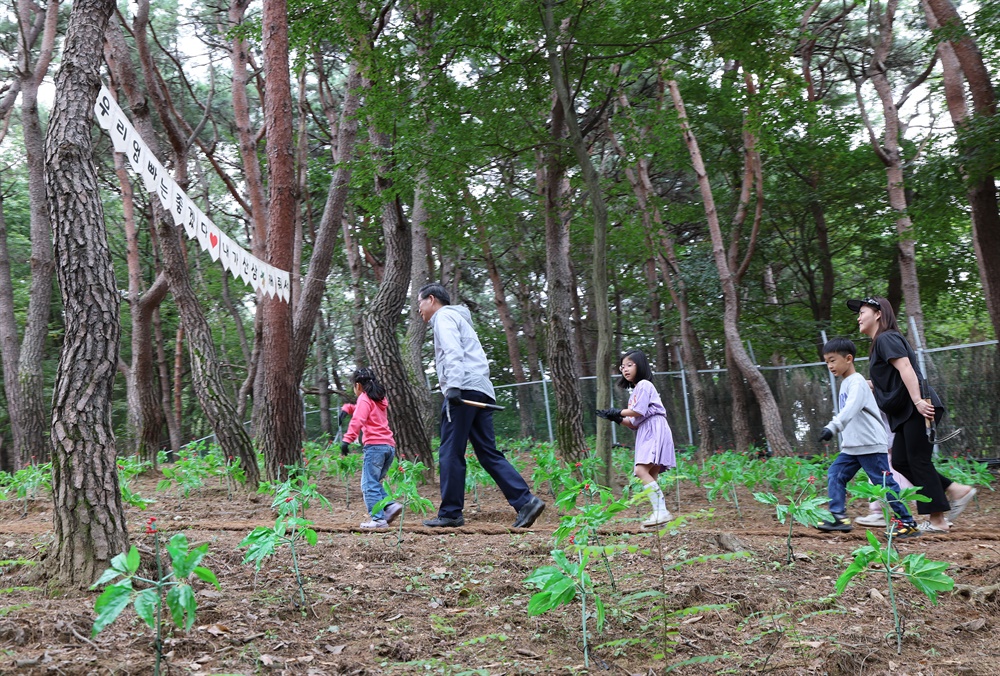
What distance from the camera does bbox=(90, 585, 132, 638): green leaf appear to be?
2.33m

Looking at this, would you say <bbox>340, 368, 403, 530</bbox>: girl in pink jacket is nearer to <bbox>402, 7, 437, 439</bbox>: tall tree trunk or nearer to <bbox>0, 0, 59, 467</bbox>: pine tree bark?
<bbox>402, 7, 437, 439</bbox>: tall tree trunk

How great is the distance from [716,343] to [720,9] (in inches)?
545

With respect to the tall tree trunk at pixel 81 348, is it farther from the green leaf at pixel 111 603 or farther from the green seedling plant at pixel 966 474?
the green seedling plant at pixel 966 474

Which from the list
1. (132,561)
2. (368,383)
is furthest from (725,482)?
(132,561)

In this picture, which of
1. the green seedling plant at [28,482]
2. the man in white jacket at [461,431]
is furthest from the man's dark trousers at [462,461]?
the green seedling plant at [28,482]

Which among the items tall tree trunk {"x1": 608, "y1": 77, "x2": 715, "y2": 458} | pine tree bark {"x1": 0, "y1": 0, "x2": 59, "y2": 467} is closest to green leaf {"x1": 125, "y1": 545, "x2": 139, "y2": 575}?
pine tree bark {"x1": 0, "y1": 0, "x2": 59, "y2": 467}

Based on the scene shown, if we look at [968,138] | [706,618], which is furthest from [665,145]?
[706,618]

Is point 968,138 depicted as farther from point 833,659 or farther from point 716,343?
point 716,343

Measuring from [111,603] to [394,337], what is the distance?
765 cm

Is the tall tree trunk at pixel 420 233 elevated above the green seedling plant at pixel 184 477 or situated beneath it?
elevated above

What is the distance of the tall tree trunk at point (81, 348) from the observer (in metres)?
3.83

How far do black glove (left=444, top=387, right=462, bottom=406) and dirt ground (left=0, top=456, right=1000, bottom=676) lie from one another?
113cm

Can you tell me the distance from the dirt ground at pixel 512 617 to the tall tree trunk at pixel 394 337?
181 inches

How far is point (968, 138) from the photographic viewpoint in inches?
330
